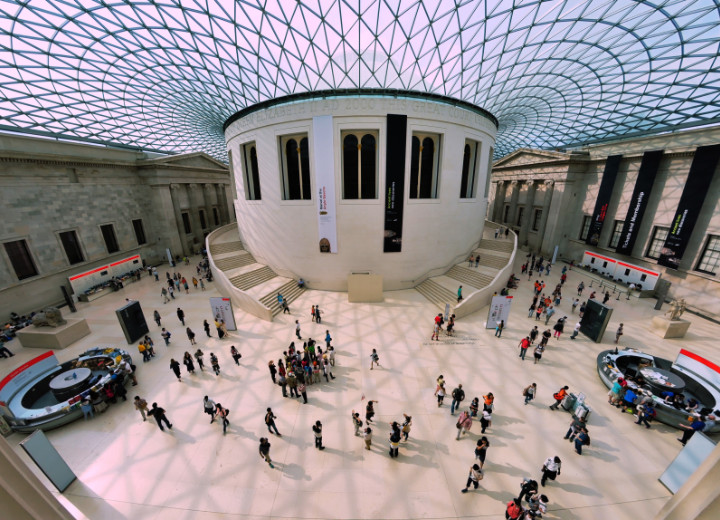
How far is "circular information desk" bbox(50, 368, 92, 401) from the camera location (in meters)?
11.0

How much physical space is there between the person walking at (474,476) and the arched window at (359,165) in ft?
55.0

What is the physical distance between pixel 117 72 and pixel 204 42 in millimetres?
8569

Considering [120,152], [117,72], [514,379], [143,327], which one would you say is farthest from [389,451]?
[120,152]

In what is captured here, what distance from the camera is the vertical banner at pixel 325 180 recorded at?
18709mm

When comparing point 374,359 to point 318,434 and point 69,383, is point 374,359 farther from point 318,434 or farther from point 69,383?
point 69,383

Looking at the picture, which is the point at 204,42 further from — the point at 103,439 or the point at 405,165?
the point at 103,439

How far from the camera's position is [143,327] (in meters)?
15.6

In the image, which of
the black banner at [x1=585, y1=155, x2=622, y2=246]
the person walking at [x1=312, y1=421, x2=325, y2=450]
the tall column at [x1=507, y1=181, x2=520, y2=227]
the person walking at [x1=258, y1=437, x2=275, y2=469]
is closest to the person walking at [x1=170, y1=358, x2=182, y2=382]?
the person walking at [x1=258, y1=437, x2=275, y2=469]

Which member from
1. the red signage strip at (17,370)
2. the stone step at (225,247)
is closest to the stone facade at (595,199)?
the stone step at (225,247)

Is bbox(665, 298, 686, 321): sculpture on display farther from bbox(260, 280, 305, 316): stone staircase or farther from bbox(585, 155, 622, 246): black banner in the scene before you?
bbox(260, 280, 305, 316): stone staircase

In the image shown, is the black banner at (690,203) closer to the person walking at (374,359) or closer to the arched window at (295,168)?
the person walking at (374,359)

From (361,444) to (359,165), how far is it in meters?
17.0

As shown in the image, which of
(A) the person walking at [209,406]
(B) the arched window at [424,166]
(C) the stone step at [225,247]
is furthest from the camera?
(C) the stone step at [225,247]

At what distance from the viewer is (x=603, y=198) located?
2630 cm
